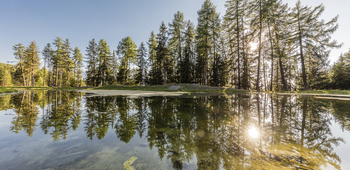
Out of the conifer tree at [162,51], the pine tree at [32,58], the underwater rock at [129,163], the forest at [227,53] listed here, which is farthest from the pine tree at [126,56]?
the underwater rock at [129,163]

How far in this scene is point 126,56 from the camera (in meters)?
32.3

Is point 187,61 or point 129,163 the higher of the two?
point 187,61

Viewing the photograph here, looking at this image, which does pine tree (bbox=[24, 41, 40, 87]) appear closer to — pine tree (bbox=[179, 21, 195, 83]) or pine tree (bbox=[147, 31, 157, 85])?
pine tree (bbox=[147, 31, 157, 85])

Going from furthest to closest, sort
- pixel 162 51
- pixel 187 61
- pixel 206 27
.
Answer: pixel 187 61
pixel 162 51
pixel 206 27

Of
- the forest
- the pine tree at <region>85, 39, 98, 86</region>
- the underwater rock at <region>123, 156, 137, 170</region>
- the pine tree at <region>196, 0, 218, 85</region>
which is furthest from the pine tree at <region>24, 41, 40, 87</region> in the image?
the underwater rock at <region>123, 156, 137, 170</region>

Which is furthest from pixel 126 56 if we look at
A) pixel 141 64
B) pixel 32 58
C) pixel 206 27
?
pixel 32 58

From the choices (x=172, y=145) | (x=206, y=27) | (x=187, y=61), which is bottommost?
(x=172, y=145)

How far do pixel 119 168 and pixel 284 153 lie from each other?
2.80 meters

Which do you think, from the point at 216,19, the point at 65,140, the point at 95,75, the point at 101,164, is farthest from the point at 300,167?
the point at 95,75

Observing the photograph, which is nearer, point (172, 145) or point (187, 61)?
point (172, 145)

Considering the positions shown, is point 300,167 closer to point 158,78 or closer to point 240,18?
point 240,18

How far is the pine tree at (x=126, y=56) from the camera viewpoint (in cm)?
3209

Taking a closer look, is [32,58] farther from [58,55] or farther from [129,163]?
[129,163]

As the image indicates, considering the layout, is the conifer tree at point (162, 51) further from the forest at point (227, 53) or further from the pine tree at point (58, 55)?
the pine tree at point (58, 55)
